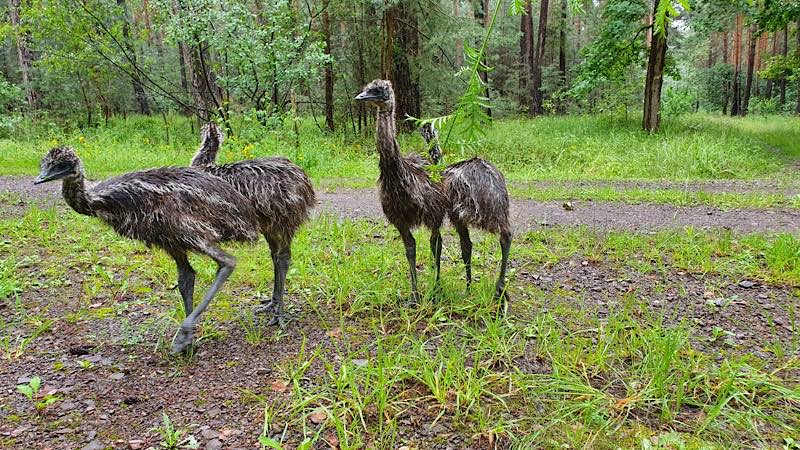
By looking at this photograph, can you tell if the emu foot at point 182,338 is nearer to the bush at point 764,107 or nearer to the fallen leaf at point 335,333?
the fallen leaf at point 335,333

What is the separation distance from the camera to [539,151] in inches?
531

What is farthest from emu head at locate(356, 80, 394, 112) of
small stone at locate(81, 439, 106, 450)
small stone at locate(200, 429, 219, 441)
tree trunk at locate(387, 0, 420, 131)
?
tree trunk at locate(387, 0, 420, 131)

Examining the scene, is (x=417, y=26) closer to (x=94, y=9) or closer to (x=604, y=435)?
(x=94, y=9)

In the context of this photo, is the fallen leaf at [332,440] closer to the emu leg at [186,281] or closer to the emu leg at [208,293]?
the emu leg at [208,293]

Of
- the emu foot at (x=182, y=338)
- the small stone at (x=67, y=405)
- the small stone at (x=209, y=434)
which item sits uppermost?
the emu foot at (x=182, y=338)

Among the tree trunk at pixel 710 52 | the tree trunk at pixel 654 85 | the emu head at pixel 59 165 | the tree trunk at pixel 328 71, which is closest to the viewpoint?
the emu head at pixel 59 165

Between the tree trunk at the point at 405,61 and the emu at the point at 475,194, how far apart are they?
10.9m

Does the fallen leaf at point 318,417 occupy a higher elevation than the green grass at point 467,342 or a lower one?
lower

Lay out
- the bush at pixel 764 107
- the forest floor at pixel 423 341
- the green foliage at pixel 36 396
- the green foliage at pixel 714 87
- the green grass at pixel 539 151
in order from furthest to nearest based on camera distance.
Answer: the green foliage at pixel 714 87, the bush at pixel 764 107, the green grass at pixel 539 151, the green foliage at pixel 36 396, the forest floor at pixel 423 341

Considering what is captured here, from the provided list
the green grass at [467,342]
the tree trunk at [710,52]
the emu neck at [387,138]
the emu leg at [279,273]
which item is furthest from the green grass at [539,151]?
the tree trunk at [710,52]

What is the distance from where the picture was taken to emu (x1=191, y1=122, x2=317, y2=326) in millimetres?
3811

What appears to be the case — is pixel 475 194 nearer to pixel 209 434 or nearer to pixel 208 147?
pixel 208 147

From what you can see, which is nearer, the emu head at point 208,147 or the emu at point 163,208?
the emu at point 163,208

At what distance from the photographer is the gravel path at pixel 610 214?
22.3 feet
